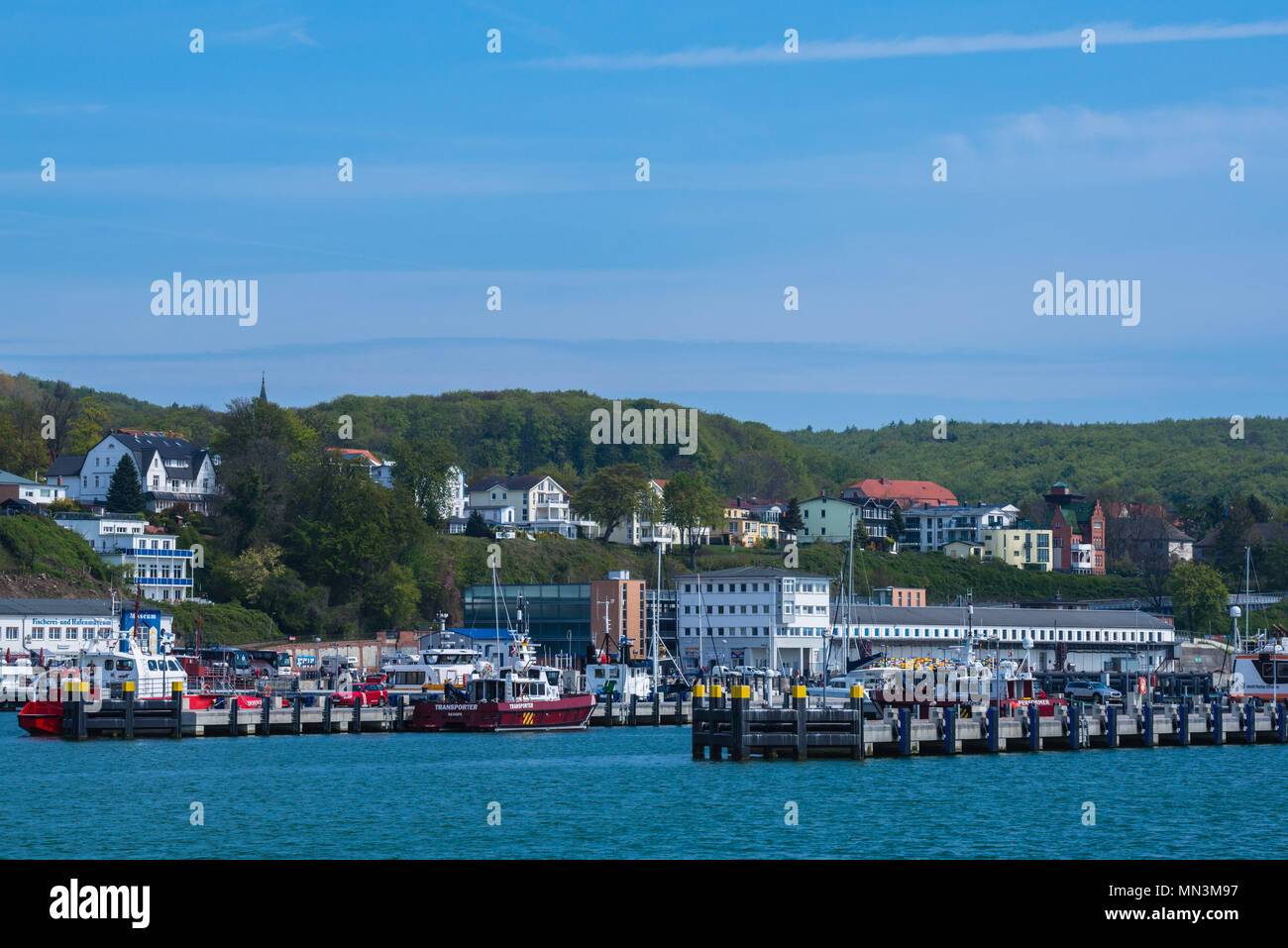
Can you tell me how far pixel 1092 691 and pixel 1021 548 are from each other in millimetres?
77709

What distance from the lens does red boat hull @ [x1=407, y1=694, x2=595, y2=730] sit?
7006 cm

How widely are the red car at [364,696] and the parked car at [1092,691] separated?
140ft

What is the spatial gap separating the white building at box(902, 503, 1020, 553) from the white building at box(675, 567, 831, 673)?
61.2 m

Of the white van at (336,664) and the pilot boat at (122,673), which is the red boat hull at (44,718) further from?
the white van at (336,664)

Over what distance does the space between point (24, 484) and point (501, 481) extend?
182 feet

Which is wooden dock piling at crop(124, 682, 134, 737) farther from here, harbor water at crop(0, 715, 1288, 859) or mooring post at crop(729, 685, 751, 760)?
mooring post at crop(729, 685, 751, 760)

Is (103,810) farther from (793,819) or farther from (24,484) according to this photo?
(24,484)

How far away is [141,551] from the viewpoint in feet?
405

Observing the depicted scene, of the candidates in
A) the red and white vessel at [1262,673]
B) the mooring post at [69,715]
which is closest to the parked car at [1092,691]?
the red and white vessel at [1262,673]

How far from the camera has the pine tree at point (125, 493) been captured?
135 m

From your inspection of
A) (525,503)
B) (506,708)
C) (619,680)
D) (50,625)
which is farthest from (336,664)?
(525,503)

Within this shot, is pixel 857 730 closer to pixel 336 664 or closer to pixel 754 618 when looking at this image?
pixel 336 664

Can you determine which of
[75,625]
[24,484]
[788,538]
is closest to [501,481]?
[788,538]
